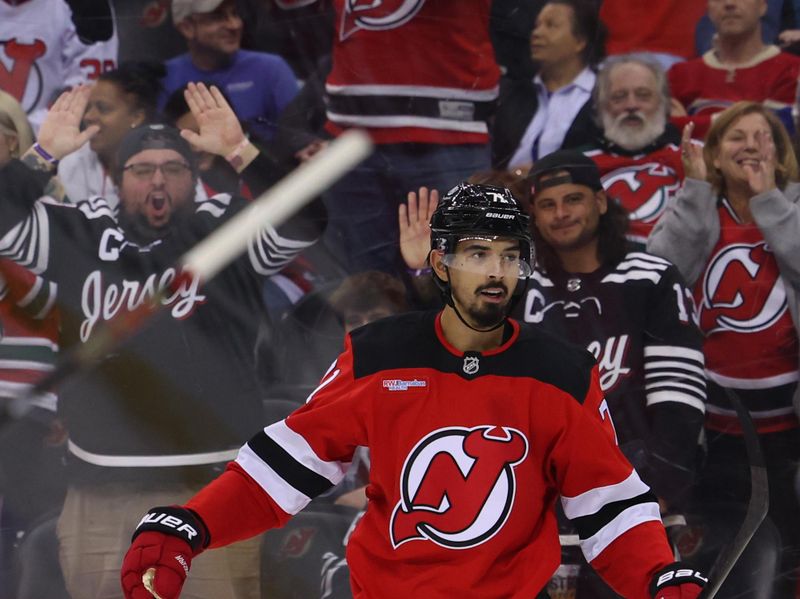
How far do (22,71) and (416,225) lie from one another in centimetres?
116

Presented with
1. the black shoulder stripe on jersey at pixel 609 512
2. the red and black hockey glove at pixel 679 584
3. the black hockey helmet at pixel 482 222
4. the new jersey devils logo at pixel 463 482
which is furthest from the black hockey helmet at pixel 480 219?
the red and black hockey glove at pixel 679 584

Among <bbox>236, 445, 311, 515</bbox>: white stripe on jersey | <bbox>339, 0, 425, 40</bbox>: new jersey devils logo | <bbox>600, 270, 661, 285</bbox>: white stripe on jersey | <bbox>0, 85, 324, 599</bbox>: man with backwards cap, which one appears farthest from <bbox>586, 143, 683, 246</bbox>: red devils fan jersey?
<bbox>236, 445, 311, 515</bbox>: white stripe on jersey

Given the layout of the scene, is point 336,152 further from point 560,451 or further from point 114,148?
point 560,451

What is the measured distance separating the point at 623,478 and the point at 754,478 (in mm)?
1186

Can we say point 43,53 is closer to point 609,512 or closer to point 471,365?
point 471,365

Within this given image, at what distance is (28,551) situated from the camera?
3326 millimetres

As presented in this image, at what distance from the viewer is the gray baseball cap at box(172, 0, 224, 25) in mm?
3473

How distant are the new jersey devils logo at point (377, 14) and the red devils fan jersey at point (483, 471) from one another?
57.9 inches

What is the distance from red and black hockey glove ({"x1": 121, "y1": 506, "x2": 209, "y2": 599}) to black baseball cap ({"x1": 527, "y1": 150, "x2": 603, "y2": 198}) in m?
1.51

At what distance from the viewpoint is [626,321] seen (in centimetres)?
318

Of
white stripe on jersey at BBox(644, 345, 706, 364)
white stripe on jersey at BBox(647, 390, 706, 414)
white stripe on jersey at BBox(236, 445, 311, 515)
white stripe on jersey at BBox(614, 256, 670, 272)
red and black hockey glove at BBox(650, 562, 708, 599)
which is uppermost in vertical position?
white stripe on jersey at BBox(614, 256, 670, 272)

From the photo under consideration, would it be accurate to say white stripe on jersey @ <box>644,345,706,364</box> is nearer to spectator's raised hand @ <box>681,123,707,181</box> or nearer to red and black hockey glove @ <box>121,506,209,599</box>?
spectator's raised hand @ <box>681,123,707,181</box>

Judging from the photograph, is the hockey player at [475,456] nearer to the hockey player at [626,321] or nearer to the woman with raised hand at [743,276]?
the hockey player at [626,321]

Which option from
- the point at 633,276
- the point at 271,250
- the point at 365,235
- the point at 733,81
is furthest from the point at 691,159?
the point at 271,250
